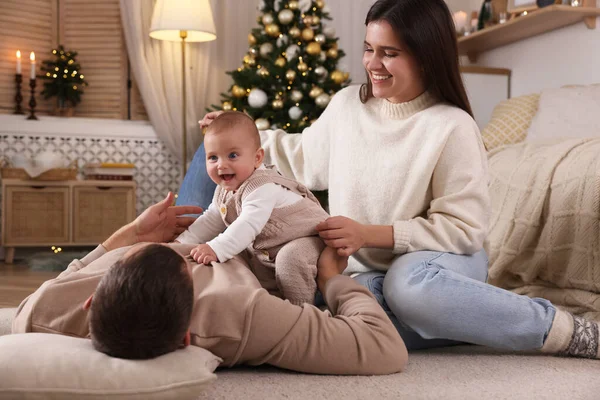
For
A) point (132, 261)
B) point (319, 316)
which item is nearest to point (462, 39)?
point (319, 316)

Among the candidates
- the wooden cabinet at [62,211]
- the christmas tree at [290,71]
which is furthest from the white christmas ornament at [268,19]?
the wooden cabinet at [62,211]

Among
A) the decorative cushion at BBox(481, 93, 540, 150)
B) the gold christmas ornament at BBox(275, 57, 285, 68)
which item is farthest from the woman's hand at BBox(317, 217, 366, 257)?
the gold christmas ornament at BBox(275, 57, 285, 68)

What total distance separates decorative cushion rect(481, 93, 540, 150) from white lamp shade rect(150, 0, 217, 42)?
2.14 meters

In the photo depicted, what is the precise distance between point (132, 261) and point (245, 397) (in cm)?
34

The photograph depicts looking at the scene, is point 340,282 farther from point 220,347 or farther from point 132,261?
point 132,261

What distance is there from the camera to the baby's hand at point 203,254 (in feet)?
4.78

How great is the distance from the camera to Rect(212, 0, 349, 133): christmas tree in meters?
4.29

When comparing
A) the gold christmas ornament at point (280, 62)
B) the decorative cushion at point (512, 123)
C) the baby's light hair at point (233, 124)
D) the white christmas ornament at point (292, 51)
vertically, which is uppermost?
the white christmas ornament at point (292, 51)

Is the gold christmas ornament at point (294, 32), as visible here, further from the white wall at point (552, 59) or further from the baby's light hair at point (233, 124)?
the baby's light hair at point (233, 124)

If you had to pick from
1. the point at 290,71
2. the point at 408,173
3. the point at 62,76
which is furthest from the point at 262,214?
the point at 62,76

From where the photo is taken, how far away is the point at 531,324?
1.52 meters

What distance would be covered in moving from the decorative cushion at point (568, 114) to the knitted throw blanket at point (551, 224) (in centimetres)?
34

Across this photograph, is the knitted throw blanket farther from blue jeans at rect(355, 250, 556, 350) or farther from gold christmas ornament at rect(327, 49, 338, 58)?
A: gold christmas ornament at rect(327, 49, 338, 58)

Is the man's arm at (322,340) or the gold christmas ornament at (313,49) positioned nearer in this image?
the man's arm at (322,340)
